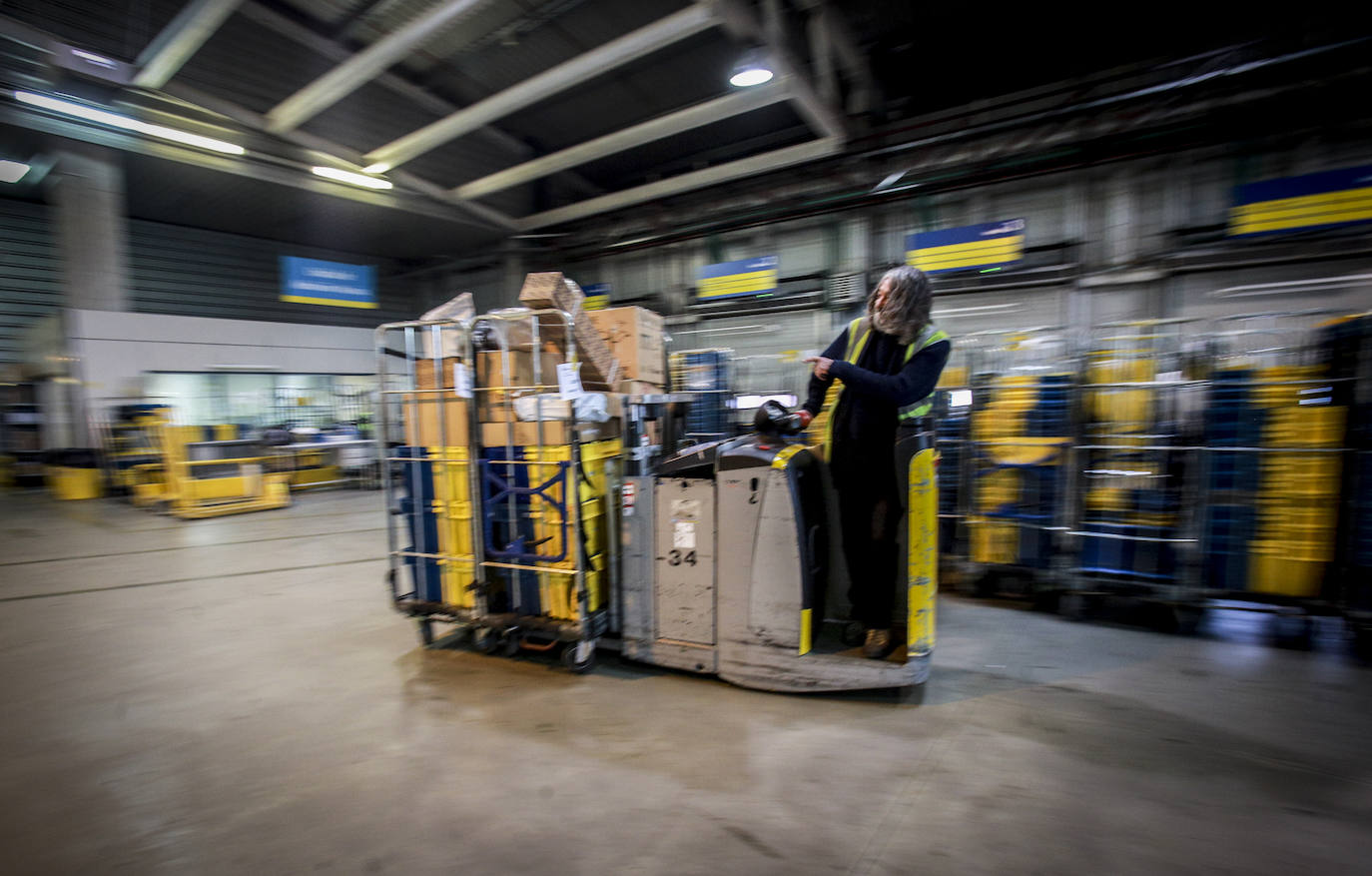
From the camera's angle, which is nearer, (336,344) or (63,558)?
(63,558)

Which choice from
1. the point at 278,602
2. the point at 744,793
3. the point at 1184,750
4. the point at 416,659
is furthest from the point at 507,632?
the point at 1184,750

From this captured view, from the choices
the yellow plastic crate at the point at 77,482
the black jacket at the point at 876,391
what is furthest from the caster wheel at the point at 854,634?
the yellow plastic crate at the point at 77,482

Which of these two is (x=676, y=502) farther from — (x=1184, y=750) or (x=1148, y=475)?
(x=1148, y=475)

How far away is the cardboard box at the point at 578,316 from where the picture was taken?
10.5ft

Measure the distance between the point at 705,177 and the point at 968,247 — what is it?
4961 millimetres

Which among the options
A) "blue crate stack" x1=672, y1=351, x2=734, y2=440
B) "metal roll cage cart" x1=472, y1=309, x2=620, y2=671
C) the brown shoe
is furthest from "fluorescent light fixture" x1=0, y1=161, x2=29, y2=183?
the brown shoe

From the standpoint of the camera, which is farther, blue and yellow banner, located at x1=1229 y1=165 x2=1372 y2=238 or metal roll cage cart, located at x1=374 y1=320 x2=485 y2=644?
blue and yellow banner, located at x1=1229 y1=165 x2=1372 y2=238

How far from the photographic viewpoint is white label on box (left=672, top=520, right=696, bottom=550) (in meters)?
3.14

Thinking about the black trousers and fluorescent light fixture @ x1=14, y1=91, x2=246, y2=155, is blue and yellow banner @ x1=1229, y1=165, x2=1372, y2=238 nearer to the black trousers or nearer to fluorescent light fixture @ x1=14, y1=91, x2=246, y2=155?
the black trousers

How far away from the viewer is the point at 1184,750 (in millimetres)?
2475

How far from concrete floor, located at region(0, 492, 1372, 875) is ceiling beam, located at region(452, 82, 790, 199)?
26.9ft

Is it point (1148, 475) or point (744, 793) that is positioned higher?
point (1148, 475)

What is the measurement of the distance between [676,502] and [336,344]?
16.3 metres

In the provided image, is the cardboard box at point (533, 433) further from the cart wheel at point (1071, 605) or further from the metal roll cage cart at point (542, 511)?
the cart wheel at point (1071, 605)
